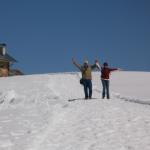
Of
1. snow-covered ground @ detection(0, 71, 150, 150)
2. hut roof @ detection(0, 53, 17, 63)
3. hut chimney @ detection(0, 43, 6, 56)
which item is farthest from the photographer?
hut chimney @ detection(0, 43, 6, 56)

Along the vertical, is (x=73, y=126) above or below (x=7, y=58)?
below

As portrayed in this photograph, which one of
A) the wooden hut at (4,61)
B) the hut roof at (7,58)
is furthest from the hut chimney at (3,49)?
the hut roof at (7,58)

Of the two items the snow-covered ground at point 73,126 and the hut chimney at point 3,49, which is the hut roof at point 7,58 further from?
the snow-covered ground at point 73,126

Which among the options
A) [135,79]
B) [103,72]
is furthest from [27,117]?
[135,79]

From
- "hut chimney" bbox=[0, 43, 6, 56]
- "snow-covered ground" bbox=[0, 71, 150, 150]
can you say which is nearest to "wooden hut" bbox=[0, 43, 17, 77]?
"hut chimney" bbox=[0, 43, 6, 56]

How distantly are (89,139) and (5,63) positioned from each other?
2600 inches

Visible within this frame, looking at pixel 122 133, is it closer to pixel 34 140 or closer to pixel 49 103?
pixel 34 140

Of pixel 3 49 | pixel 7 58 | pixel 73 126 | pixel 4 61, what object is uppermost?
pixel 3 49

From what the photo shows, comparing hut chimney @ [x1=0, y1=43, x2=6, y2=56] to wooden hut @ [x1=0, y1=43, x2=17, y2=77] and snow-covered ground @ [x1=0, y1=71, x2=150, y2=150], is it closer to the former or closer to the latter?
wooden hut @ [x1=0, y1=43, x2=17, y2=77]

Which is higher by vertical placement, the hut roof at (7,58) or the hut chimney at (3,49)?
the hut chimney at (3,49)

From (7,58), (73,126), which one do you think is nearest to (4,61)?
(7,58)

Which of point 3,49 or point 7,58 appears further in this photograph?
point 3,49

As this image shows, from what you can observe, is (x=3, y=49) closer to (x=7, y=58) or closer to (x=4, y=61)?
(x=7, y=58)

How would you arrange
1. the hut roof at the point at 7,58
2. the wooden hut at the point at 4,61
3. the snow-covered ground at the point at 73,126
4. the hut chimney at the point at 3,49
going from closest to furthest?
the snow-covered ground at the point at 73,126
the wooden hut at the point at 4,61
the hut roof at the point at 7,58
the hut chimney at the point at 3,49
